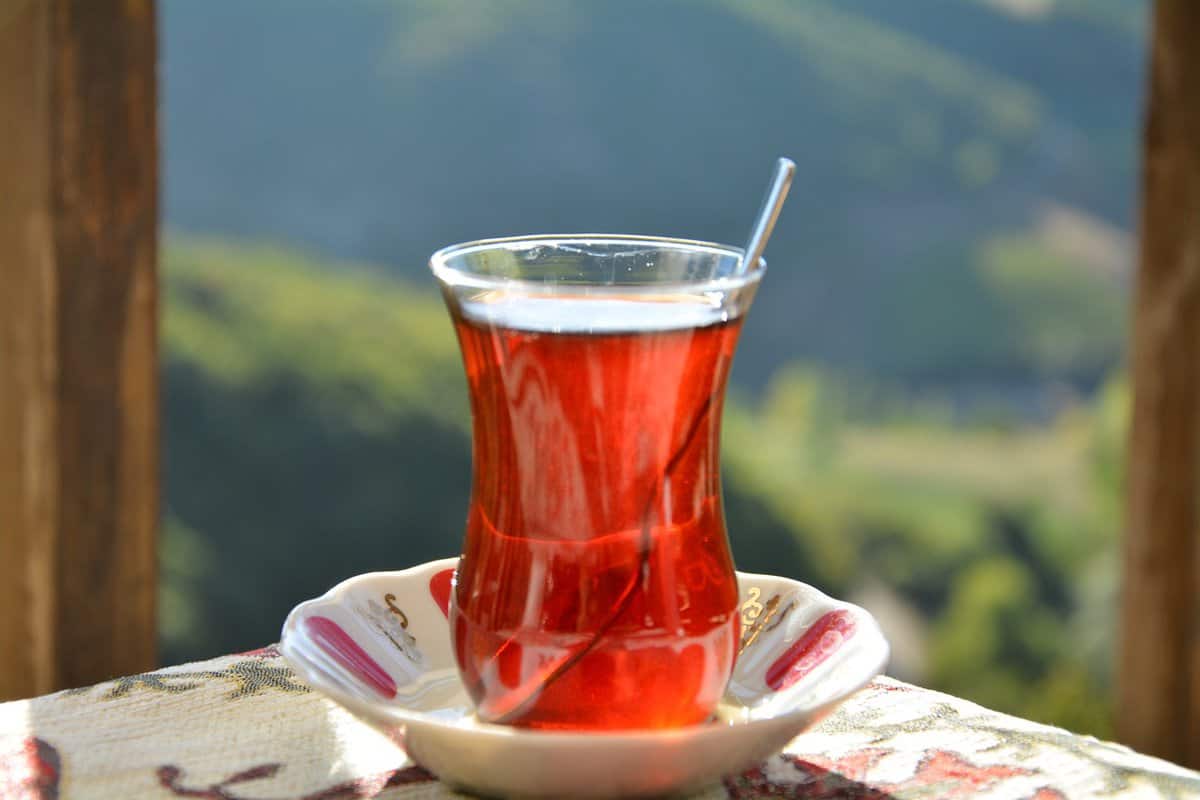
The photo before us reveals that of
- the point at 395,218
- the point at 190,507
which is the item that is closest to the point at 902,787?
the point at 190,507

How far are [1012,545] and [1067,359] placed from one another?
505mm

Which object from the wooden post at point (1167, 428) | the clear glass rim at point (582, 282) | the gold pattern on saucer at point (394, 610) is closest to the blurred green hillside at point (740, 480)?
the wooden post at point (1167, 428)

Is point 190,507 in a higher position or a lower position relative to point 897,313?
lower

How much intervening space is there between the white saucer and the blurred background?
6.91 ft

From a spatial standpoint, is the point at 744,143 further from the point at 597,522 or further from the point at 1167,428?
the point at 597,522

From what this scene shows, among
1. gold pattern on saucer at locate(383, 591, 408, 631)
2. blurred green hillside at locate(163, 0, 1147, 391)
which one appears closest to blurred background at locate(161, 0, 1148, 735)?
blurred green hillside at locate(163, 0, 1147, 391)

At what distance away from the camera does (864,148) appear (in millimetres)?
3527

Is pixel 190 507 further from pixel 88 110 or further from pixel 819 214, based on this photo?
pixel 819 214

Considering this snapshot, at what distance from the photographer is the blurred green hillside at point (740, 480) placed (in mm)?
2768

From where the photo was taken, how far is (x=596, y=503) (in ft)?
2.43

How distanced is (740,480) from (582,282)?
2.34 metres

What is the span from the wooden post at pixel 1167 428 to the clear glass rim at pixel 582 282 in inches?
43.0

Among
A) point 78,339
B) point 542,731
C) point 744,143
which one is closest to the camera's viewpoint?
point 542,731

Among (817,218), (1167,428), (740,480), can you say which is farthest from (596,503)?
(817,218)
